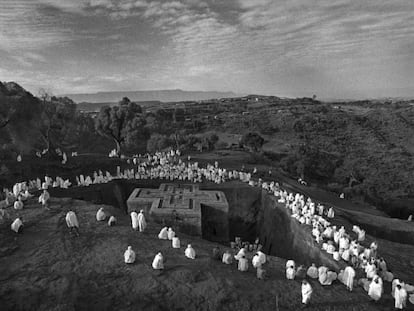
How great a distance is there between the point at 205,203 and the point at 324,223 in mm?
7183

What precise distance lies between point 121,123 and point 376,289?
31851 mm

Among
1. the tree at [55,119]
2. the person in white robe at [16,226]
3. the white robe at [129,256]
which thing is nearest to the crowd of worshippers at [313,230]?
the person in white robe at [16,226]

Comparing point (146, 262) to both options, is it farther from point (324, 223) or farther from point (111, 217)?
point (324, 223)

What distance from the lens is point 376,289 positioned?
11391mm

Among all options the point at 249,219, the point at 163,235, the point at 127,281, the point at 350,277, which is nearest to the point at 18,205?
the point at 163,235

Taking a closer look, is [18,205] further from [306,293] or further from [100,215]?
[306,293]

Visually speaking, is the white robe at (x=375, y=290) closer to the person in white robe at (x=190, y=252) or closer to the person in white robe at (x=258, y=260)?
the person in white robe at (x=258, y=260)

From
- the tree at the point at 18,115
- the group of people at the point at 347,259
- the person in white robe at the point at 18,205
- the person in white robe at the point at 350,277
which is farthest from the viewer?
the tree at the point at 18,115

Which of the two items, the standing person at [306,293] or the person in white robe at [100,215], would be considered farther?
the person in white robe at [100,215]

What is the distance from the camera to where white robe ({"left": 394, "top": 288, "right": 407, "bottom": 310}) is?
10941 mm

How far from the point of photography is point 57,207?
18203 mm

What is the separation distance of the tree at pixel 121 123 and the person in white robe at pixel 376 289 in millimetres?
30333

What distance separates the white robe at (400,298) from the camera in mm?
10941

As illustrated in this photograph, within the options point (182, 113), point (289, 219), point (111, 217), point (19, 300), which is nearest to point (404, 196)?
point (289, 219)
